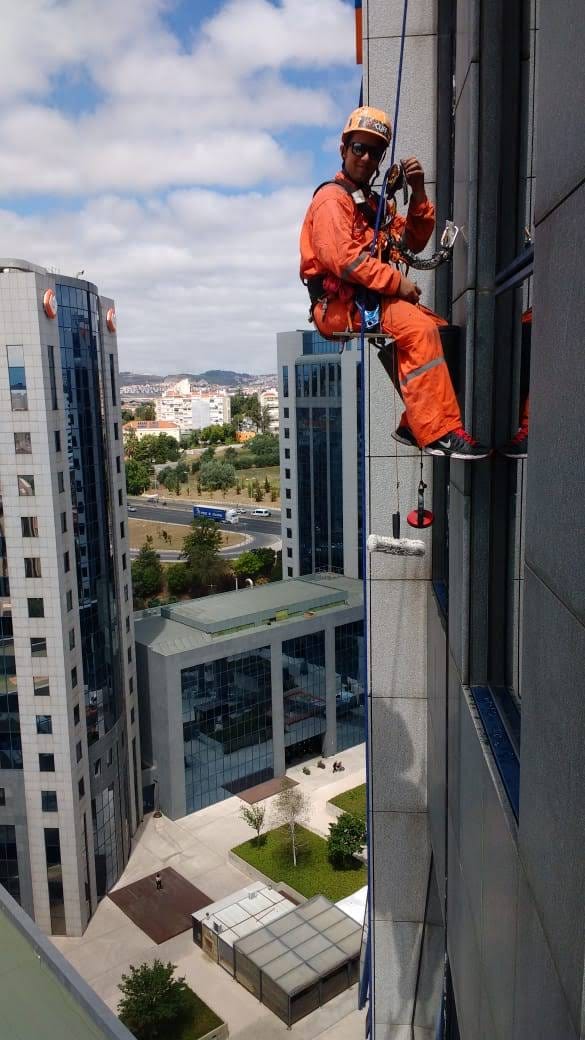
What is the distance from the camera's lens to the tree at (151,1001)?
1858 centimetres

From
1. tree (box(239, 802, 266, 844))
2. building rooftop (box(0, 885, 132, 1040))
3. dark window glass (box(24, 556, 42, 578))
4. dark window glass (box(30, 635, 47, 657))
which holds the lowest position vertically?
tree (box(239, 802, 266, 844))

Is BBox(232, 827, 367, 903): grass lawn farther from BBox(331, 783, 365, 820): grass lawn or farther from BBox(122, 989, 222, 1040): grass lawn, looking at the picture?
BBox(122, 989, 222, 1040): grass lawn

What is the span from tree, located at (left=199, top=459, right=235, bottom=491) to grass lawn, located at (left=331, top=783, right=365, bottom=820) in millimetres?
62105

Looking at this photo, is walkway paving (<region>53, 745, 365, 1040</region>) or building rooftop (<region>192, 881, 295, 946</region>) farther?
building rooftop (<region>192, 881, 295, 946</region>)

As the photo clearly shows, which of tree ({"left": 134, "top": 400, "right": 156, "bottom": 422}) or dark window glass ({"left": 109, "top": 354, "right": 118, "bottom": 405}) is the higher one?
tree ({"left": 134, "top": 400, "right": 156, "bottom": 422})

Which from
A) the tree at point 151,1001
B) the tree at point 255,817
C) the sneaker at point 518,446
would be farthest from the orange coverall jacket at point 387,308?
the tree at point 255,817

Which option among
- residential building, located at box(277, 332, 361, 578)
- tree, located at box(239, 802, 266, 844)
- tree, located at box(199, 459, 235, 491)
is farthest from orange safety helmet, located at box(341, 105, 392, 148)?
tree, located at box(199, 459, 235, 491)

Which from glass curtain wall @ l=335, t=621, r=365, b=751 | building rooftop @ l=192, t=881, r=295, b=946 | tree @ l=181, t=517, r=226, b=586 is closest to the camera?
building rooftop @ l=192, t=881, r=295, b=946

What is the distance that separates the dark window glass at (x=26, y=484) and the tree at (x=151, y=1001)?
40.6ft

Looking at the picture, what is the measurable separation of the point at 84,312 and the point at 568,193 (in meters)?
22.0

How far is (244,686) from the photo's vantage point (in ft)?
96.1

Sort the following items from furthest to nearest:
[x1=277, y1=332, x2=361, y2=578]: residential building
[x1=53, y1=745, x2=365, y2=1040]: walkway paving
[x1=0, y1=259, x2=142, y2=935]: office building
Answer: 1. [x1=277, y1=332, x2=361, y2=578]: residential building
2. [x1=0, y1=259, x2=142, y2=935]: office building
3. [x1=53, y1=745, x2=365, y2=1040]: walkway paving

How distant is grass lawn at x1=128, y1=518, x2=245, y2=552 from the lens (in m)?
68.0

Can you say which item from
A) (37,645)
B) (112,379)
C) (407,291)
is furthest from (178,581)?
(407,291)
